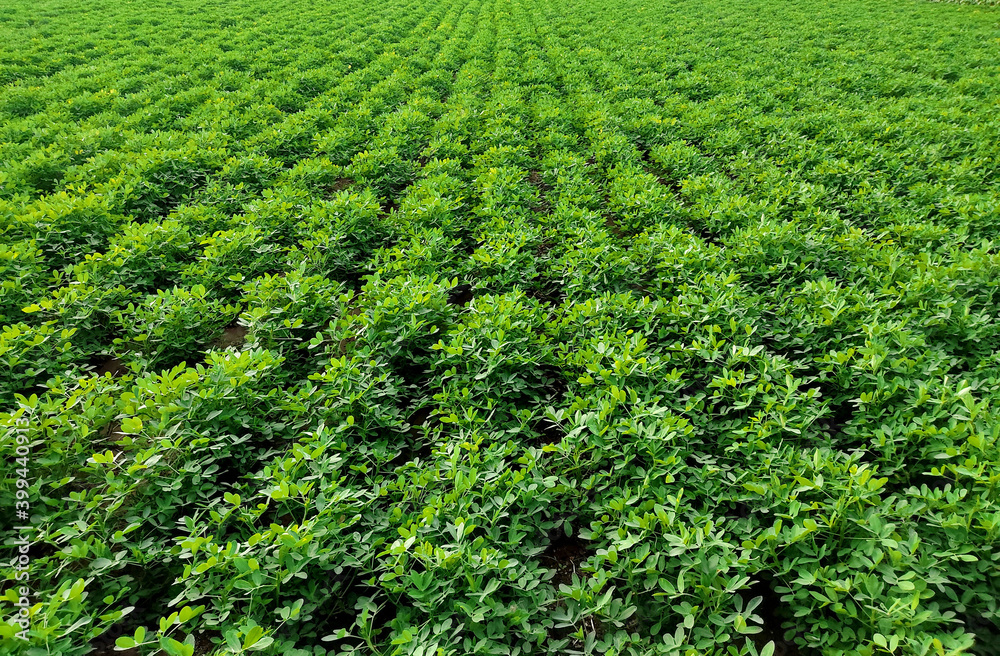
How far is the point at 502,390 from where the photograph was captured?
11.1ft

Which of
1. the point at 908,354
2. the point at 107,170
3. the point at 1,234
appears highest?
the point at 107,170

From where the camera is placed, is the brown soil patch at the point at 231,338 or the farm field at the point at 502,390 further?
the brown soil patch at the point at 231,338

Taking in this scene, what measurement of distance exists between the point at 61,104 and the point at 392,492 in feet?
39.4

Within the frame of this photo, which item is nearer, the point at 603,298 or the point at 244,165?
the point at 603,298

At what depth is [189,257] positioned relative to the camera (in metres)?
5.09

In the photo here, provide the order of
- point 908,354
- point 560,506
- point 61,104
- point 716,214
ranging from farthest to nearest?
point 61,104 → point 716,214 → point 908,354 → point 560,506

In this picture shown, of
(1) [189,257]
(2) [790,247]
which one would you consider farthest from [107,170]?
(2) [790,247]

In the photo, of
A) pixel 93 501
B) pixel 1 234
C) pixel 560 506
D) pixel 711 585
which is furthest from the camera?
pixel 1 234

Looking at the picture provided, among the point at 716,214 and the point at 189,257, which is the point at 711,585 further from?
the point at 189,257

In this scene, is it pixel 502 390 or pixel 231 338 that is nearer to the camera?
pixel 502 390

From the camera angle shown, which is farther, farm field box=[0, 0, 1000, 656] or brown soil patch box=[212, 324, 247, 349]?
brown soil patch box=[212, 324, 247, 349]

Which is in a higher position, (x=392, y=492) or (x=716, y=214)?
(x=716, y=214)

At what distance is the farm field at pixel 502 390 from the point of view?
2.17 meters

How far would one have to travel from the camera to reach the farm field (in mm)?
2172
